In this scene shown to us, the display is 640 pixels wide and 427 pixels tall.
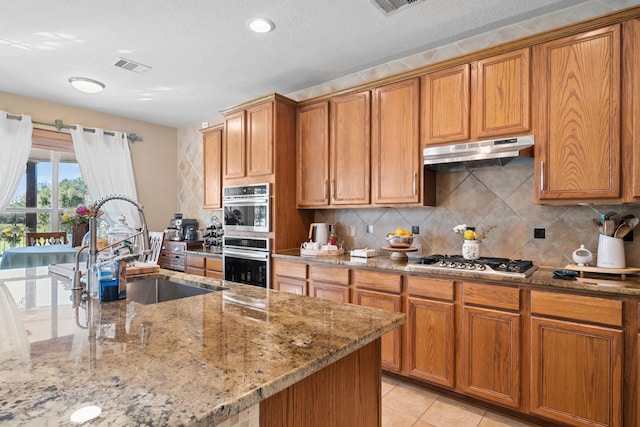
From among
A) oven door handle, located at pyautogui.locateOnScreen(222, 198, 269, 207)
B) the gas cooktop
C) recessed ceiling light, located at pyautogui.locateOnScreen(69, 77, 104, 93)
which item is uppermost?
recessed ceiling light, located at pyautogui.locateOnScreen(69, 77, 104, 93)

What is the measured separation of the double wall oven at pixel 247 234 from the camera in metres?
3.43

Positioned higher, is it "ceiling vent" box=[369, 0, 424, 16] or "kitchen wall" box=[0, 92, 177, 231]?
"ceiling vent" box=[369, 0, 424, 16]

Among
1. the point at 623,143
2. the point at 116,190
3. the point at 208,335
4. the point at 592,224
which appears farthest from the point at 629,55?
the point at 116,190

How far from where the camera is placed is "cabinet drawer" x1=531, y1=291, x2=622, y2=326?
71.3 inches

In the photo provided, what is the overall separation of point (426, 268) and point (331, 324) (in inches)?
58.1

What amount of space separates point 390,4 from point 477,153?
1164mm

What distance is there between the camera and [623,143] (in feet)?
6.59

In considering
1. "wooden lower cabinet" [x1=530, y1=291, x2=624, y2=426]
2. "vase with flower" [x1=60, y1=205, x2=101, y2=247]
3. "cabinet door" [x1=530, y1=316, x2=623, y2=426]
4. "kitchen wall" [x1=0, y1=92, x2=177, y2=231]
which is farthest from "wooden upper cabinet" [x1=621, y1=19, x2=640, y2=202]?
"kitchen wall" [x1=0, y1=92, x2=177, y2=231]

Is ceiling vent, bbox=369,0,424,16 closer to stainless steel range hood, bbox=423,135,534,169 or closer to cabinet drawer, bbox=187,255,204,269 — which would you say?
stainless steel range hood, bbox=423,135,534,169

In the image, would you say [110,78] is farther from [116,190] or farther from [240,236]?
[240,236]

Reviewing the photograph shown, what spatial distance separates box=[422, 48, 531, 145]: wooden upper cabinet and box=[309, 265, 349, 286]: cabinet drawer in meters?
1.24

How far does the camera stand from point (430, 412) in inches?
89.3

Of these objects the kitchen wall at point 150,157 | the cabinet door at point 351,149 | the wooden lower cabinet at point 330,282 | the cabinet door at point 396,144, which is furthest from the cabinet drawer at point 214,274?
the cabinet door at point 396,144

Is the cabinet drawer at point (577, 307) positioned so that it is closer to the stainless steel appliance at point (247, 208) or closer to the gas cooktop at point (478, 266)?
the gas cooktop at point (478, 266)
